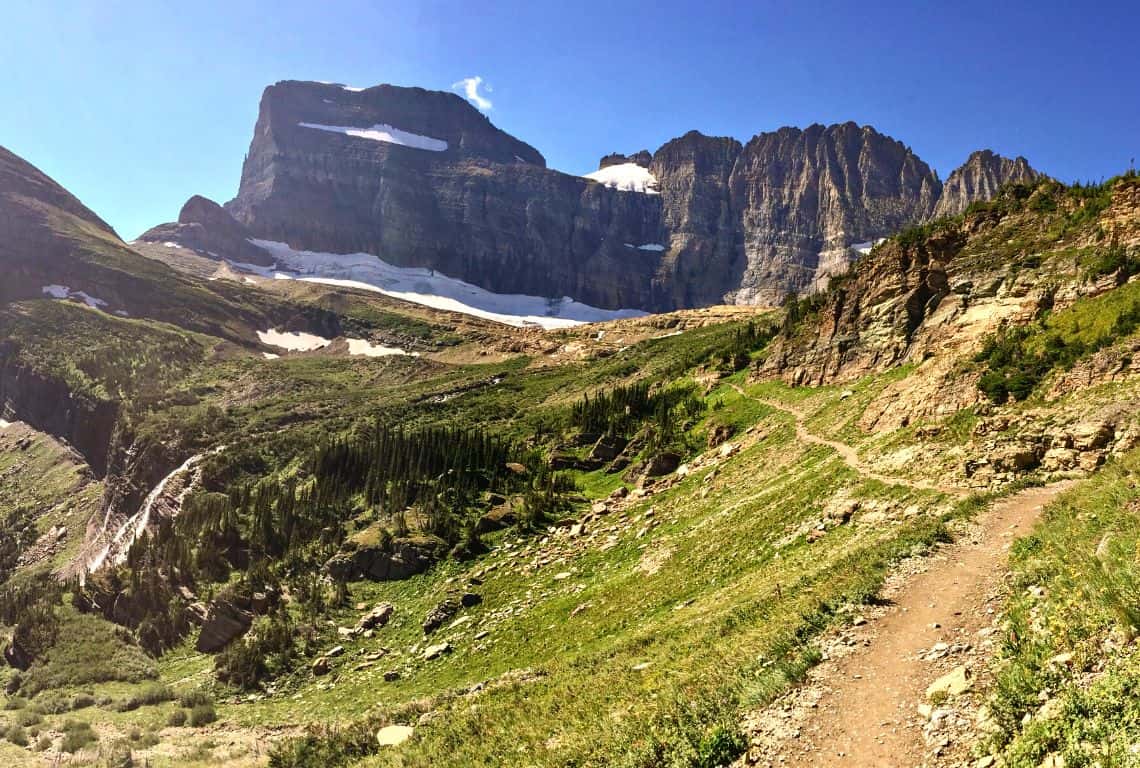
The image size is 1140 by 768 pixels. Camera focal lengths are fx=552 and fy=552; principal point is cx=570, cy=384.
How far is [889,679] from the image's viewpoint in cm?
873

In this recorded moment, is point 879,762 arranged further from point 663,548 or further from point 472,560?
point 472,560

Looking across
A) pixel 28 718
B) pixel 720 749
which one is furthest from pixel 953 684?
pixel 28 718

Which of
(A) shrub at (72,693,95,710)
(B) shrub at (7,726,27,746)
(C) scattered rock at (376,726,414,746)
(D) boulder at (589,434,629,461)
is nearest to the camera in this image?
(C) scattered rock at (376,726,414,746)

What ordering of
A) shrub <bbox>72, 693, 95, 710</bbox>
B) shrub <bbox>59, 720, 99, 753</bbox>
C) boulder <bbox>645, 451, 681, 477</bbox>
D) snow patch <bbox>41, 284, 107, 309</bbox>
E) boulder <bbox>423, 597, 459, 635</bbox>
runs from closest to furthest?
shrub <bbox>59, 720, 99, 753</bbox> < boulder <bbox>423, 597, 459, 635</bbox> < shrub <bbox>72, 693, 95, 710</bbox> < boulder <bbox>645, 451, 681, 477</bbox> < snow patch <bbox>41, 284, 107, 309</bbox>

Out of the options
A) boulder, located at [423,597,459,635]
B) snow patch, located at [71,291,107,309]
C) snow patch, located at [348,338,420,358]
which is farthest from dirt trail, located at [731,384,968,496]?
snow patch, located at [71,291,107,309]

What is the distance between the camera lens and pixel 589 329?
191750 millimetres

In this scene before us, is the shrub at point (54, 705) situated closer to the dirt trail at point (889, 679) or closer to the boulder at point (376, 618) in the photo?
the boulder at point (376, 618)

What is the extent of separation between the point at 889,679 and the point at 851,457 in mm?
16567

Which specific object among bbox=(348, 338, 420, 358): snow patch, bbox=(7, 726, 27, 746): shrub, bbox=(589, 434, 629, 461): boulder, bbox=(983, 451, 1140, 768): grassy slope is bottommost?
bbox=(7, 726, 27, 746): shrub

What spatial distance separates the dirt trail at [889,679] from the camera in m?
7.52

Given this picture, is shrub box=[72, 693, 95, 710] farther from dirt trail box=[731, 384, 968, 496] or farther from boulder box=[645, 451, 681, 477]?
dirt trail box=[731, 384, 968, 496]

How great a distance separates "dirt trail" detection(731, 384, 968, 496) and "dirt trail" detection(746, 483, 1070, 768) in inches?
221

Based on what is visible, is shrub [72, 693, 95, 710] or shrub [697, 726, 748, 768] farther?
shrub [72, 693, 95, 710]

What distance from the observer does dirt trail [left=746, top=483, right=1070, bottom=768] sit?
752 centimetres
